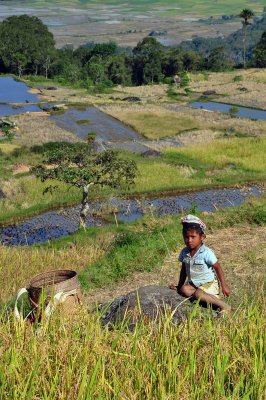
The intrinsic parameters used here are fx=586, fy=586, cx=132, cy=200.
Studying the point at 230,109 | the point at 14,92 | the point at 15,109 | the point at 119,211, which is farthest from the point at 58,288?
the point at 14,92

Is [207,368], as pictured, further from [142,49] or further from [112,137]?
[142,49]

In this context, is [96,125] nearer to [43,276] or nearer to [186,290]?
[43,276]

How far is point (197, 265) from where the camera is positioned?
19.3ft

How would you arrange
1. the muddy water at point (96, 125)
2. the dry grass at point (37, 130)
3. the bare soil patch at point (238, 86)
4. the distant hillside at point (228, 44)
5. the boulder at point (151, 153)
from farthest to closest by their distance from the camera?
the distant hillside at point (228, 44)
the bare soil patch at point (238, 86)
the muddy water at point (96, 125)
the dry grass at point (37, 130)
the boulder at point (151, 153)

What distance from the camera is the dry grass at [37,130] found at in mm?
30641

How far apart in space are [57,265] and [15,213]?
6.96 m

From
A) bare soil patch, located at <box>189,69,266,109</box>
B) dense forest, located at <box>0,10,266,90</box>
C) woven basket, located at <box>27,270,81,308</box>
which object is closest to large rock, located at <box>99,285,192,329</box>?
woven basket, located at <box>27,270,81,308</box>

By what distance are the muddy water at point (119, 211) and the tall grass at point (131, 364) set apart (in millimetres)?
10981

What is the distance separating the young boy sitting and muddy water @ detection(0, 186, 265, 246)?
8.91 m

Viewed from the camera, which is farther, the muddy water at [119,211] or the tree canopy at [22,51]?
the tree canopy at [22,51]

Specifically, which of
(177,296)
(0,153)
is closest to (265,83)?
(0,153)

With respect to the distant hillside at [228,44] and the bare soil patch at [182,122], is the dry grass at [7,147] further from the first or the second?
the distant hillside at [228,44]

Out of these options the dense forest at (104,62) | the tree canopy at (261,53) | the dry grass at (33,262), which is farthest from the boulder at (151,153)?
the tree canopy at (261,53)

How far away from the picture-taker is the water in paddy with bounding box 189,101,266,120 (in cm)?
3928
